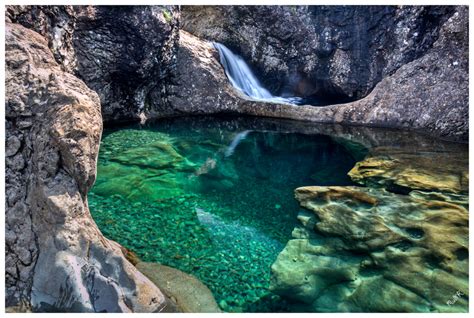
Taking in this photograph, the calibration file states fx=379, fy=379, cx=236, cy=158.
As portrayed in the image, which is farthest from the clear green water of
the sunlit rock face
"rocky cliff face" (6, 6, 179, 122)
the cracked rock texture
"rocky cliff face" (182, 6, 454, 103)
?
"rocky cliff face" (182, 6, 454, 103)

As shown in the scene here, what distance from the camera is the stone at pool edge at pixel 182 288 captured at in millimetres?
3020

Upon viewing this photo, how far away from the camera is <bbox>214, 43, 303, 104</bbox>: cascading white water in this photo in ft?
37.1

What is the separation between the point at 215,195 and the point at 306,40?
A: 26.6 feet

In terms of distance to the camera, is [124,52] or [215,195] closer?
[215,195]

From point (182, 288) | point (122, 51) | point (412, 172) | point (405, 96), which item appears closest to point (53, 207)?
point (182, 288)

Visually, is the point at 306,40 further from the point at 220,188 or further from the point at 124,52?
the point at 220,188

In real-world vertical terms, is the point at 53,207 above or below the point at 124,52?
below

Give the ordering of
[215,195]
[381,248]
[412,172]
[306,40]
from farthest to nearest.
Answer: [306,40]
[412,172]
[215,195]
[381,248]

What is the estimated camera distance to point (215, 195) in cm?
552

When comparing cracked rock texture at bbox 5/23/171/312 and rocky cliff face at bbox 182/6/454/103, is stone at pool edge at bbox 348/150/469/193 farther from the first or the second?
rocky cliff face at bbox 182/6/454/103

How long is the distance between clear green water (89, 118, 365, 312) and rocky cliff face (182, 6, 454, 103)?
11.8ft

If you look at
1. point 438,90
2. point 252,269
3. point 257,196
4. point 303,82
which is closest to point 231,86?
point 303,82

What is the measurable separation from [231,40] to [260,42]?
0.90 metres

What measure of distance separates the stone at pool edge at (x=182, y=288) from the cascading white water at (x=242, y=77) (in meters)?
8.28
